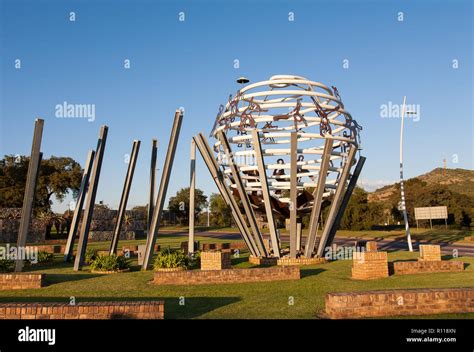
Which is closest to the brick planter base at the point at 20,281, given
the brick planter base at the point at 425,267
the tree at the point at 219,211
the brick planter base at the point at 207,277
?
the brick planter base at the point at 207,277

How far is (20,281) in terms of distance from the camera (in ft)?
46.8

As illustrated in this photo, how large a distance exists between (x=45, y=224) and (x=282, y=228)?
37.3 m

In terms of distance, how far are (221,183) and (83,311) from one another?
14.7m

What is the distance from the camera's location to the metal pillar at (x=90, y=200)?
19.8m

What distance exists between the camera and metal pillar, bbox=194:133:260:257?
22.8 m

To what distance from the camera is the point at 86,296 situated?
41.8 ft

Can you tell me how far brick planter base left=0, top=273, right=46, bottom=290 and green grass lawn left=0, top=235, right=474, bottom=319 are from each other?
402 millimetres

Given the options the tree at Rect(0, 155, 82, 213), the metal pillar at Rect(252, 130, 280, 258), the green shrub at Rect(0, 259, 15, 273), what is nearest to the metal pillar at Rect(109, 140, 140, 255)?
the green shrub at Rect(0, 259, 15, 273)

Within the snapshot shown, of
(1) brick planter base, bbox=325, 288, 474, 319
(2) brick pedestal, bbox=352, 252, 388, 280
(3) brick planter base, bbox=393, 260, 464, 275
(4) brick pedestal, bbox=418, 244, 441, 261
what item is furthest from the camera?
(4) brick pedestal, bbox=418, 244, 441, 261

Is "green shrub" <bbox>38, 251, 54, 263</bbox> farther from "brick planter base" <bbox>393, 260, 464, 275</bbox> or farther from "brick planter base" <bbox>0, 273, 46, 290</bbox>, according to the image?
"brick planter base" <bbox>393, 260, 464, 275</bbox>

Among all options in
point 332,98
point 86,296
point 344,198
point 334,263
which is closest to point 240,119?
point 332,98

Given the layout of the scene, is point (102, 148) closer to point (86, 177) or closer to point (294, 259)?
point (86, 177)
